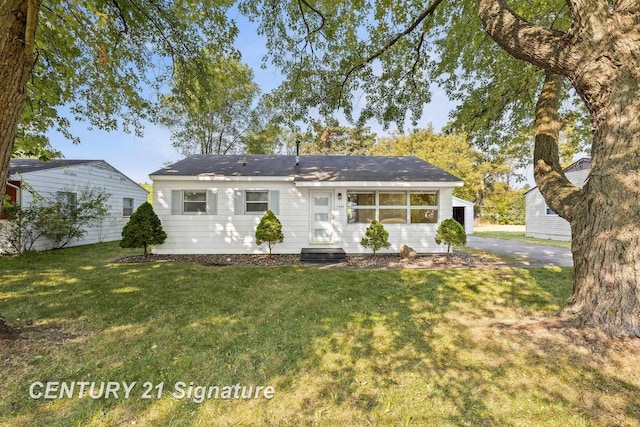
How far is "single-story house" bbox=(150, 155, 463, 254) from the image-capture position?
9.22 meters

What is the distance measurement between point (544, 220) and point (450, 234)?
11.0 meters

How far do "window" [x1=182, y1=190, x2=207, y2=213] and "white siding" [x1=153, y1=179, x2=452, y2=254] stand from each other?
19cm

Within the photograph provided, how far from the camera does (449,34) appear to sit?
708 centimetres

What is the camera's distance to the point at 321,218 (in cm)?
972

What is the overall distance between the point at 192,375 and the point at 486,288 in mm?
5110

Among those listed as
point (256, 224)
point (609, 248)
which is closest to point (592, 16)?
point (609, 248)

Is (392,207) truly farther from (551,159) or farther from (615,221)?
(615,221)

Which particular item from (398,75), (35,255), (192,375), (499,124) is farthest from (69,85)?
(499,124)

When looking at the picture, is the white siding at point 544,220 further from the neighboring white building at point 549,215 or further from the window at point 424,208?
the window at point 424,208

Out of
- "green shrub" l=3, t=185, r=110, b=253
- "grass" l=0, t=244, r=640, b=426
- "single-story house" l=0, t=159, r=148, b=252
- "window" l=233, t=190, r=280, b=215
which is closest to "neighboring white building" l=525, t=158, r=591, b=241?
"grass" l=0, t=244, r=640, b=426

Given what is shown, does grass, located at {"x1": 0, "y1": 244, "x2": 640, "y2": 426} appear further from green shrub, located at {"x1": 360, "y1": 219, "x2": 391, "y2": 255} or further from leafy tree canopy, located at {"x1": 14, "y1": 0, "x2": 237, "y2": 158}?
leafy tree canopy, located at {"x1": 14, "y1": 0, "x2": 237, "y2": 158}

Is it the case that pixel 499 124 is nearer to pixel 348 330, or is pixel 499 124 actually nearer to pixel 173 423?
pixel 348 330

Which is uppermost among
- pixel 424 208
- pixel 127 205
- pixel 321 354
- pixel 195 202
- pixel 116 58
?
pixel 116 58

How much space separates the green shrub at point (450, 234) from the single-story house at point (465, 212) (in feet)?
33.3
